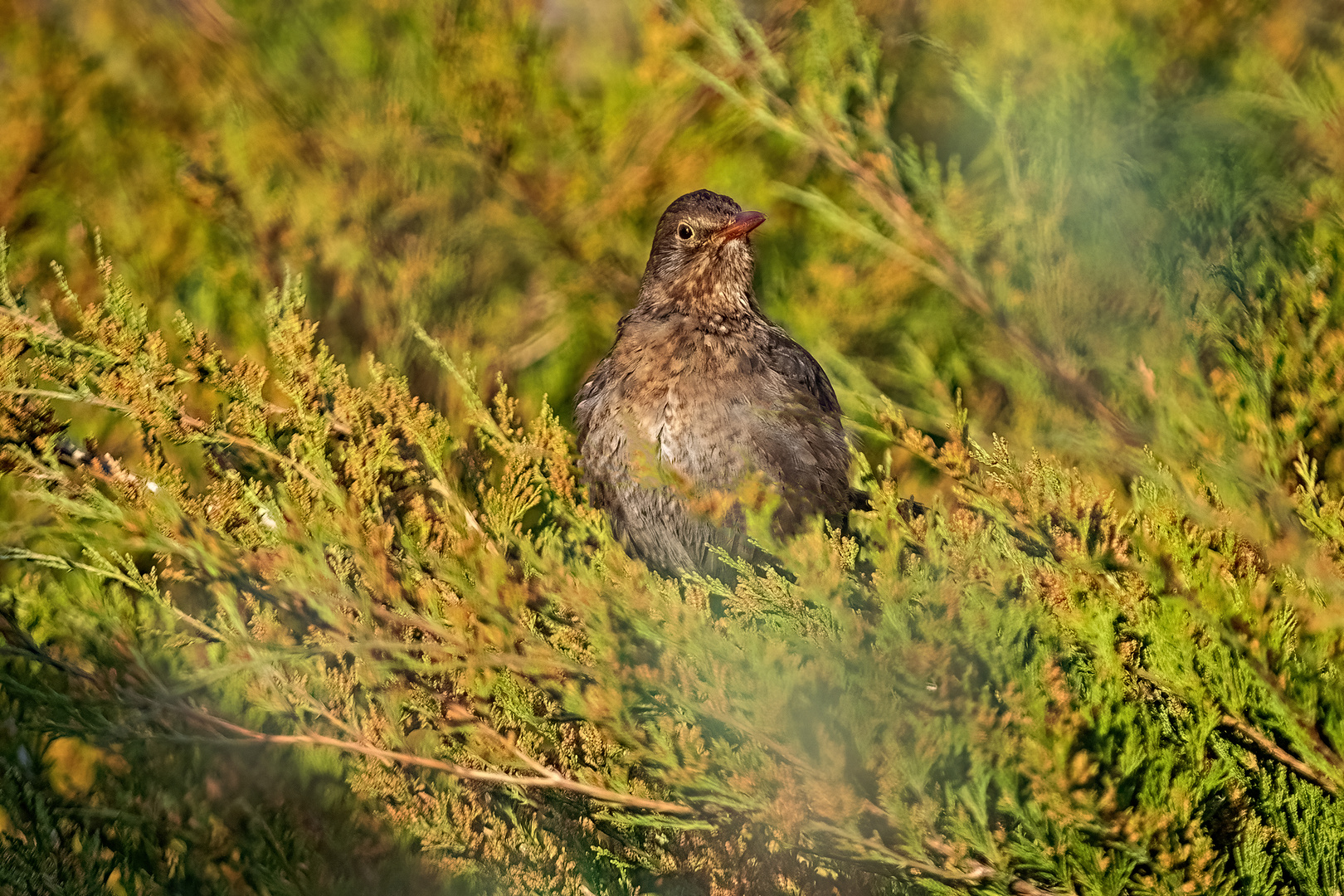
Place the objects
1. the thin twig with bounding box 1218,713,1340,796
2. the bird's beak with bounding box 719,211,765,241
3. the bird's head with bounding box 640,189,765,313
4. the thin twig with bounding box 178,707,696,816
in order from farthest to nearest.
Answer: the bird's head with bounding box 640,189,765,313 < the bird's beak with bounding box 719,211,765,241 < the thin twig with bounding box 178,707,696,816 < the thin twig with bounding box 1218,713,1340,796

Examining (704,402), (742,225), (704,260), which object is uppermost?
(742,225)

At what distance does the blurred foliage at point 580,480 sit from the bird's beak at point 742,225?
316 mm

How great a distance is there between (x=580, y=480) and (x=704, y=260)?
0.71m

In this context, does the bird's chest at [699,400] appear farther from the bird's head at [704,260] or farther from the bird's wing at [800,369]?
the bird's head at [704,260]

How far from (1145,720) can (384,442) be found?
48.0 inches

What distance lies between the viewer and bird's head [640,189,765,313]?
2.97 meters

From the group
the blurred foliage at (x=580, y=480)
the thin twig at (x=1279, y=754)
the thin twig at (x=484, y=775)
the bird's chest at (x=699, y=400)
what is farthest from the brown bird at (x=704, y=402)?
the thin twig at (x=1279, y=754)

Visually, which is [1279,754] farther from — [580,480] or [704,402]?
[580,480]

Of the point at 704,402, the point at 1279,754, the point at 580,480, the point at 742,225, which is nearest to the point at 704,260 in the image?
the point at 742,225

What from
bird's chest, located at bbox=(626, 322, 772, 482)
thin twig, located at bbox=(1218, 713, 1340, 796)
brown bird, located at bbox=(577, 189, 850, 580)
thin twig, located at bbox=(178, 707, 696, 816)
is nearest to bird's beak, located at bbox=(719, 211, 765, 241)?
brown bird, located at bbox=(577, 189, 850, 580)

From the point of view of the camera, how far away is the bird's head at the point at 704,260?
9.74 ft

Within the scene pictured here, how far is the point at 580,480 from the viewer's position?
116 inches

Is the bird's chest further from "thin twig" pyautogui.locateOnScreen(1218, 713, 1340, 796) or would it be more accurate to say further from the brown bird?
"thin twig" pyautogui.locateOnScreen(1218, 713, 1340, 796)

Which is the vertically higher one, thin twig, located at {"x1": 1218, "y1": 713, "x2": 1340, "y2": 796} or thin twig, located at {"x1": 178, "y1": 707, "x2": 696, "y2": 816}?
thin twig, located at {"x1": 1218, "y1": 713, "x2": 1340, "y2": 796}
